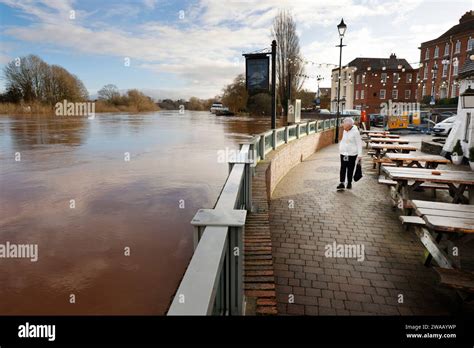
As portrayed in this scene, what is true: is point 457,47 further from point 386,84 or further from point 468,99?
point 468,99

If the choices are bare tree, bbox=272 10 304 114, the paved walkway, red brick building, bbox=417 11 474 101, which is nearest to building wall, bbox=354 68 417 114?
red brick building, bbox=417 11 474 101

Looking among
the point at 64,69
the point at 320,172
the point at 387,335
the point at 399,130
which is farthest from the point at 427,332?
the point at 64,69

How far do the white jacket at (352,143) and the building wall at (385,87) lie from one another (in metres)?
62.0

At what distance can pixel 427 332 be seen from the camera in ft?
7.52

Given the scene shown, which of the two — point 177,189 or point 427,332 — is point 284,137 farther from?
point 427,332

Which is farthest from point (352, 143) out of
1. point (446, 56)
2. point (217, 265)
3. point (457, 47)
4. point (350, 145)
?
point (446, 56)

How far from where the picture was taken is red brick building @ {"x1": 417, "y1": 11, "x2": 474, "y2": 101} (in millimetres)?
45531

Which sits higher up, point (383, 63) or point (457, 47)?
point (383, 63)

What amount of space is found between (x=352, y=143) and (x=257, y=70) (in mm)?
4894

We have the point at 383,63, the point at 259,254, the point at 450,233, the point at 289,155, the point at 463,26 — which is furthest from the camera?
the point at 383,63

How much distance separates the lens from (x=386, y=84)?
65.2 meters

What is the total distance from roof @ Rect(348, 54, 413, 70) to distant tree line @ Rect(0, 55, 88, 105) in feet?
179

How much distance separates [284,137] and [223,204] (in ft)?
28.1

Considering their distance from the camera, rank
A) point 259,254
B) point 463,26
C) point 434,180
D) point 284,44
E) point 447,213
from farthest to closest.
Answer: point 463,26
point 284,44
point 434,180
point 447,213
point 259,254
